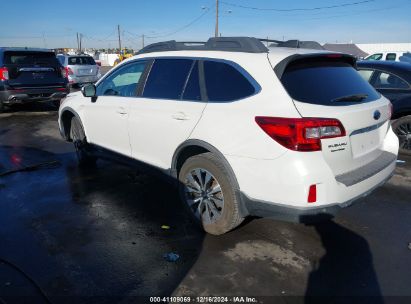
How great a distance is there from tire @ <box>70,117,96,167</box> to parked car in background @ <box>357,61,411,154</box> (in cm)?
521

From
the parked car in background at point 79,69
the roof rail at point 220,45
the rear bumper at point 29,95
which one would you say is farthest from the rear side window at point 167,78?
the parked car in background at point 79,69

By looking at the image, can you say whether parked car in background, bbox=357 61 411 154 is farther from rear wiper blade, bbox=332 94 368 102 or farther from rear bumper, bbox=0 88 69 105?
rear bumper, bbox=0 88 69 105

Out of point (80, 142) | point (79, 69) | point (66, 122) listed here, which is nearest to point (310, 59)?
point (80, 142)

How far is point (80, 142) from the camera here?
18.5ft

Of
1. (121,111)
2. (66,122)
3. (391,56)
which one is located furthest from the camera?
(391,56)

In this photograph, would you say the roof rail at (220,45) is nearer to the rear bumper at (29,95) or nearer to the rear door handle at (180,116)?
the rear door handle at (180,116)

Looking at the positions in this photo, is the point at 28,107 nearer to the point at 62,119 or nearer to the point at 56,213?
the point at 62,119

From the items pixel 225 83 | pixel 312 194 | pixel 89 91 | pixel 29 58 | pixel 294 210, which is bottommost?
pixel 294 210

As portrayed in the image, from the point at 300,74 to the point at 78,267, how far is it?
2558 mm

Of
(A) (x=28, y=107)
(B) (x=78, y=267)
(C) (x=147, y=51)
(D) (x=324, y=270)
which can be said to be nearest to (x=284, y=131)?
(D) (x=324, y=270)

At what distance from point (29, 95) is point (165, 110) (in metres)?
7.99

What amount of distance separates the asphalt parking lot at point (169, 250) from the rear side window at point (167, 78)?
1376 millimetres

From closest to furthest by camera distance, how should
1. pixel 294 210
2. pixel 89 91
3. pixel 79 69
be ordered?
pixel 294 210
pixel 89 91
pixel 79 69

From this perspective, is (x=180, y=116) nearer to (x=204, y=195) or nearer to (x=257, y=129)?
(x=204, y=195)
